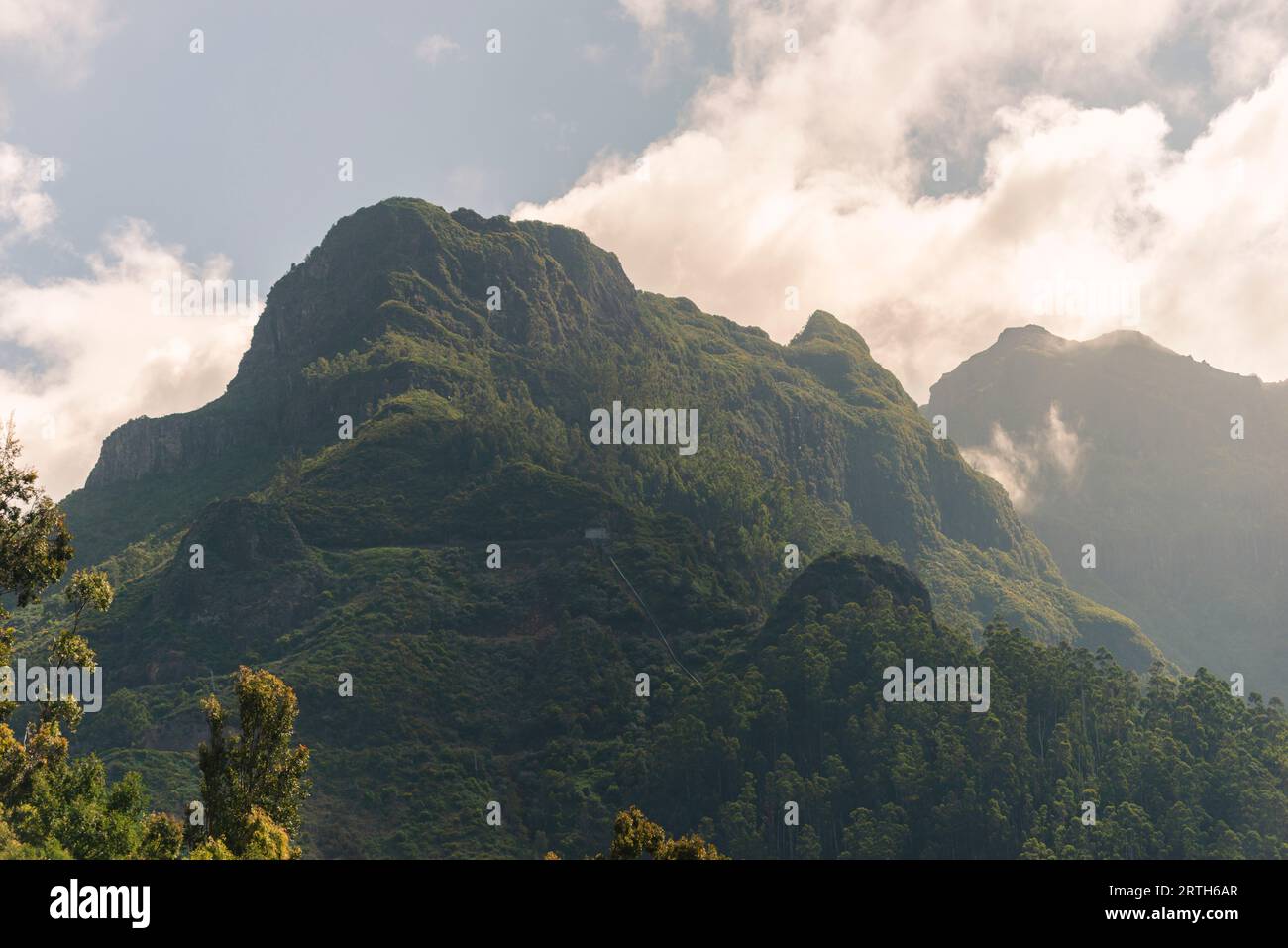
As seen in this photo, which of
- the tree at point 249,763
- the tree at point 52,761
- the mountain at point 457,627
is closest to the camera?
the tree at point 52,761

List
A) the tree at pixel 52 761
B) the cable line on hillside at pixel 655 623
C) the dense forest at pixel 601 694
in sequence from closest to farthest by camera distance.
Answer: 1. the tree at pixel 52 761
2. the dense forest at pixel 601 694
3. the cable line on hillside at pixel 655 623

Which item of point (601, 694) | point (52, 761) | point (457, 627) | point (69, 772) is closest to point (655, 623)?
point (601, 694)

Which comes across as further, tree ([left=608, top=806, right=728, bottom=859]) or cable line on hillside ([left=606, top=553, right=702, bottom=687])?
cable line on hillside ([left=606, top=553, right=702, bottom=687])

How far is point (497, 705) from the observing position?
464ft

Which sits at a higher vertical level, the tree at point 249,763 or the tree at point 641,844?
the tree at point 249,763

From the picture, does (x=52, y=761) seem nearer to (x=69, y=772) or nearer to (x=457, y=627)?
(x=69, y=772)

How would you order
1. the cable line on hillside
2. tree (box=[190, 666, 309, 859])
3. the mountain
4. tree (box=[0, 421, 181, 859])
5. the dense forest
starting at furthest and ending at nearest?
the cable line on hillside
the mountain
the dense forest
tree (box=[190, 666, 309, 859])
tree (box=[0, 421, 181, 859])

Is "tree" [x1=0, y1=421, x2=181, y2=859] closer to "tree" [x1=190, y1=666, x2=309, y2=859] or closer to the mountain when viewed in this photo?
"tree" [x1=190, y1=666, x2=309, y2=859]

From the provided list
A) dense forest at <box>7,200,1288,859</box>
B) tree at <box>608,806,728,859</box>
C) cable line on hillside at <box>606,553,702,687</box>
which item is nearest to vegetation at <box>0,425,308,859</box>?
tree at <box>608,806,728,859</box>

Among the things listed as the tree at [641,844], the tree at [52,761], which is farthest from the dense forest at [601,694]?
the tree at [641,844]

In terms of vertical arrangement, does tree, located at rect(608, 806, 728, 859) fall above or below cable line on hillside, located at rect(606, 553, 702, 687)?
below

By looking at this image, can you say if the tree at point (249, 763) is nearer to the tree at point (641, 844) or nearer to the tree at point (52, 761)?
the tree at point (52, 761)
